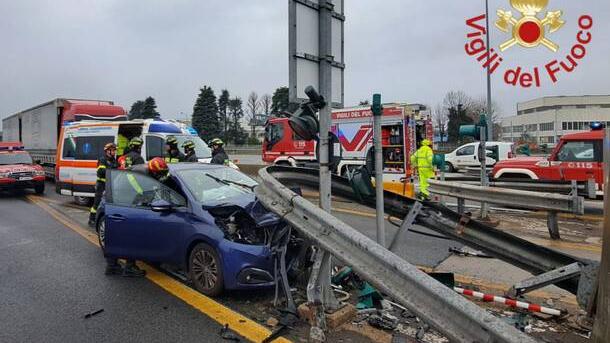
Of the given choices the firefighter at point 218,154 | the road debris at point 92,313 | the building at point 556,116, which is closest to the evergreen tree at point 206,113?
the building at point 556,116

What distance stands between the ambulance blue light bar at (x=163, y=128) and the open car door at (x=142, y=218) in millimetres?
6862

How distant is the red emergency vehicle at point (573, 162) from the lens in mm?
10734

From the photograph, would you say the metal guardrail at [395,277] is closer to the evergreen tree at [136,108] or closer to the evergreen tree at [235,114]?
the evergreen tree at [235,114]

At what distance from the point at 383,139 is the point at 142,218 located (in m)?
11.3

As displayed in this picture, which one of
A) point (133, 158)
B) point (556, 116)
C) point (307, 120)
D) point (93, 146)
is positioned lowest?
point (133, 158)

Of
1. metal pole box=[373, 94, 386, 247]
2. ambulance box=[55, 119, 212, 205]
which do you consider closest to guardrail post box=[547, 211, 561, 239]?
metal pole box=[373, 94, 386, 247]

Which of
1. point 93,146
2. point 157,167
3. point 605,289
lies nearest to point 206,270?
point 157,167

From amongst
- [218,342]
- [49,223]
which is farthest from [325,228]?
[49,223]

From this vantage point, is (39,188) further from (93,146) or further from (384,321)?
(384,321)

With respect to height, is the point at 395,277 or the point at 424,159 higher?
the point at 424,159

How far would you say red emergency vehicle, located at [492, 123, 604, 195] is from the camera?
1073cm

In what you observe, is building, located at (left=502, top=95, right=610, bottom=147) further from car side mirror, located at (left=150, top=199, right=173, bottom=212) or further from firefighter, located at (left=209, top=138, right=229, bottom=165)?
car side mirror, located at (left=150, top=199, right=173, bottom=212)

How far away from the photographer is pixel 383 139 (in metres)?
15.9

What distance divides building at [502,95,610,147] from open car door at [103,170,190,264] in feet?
253
